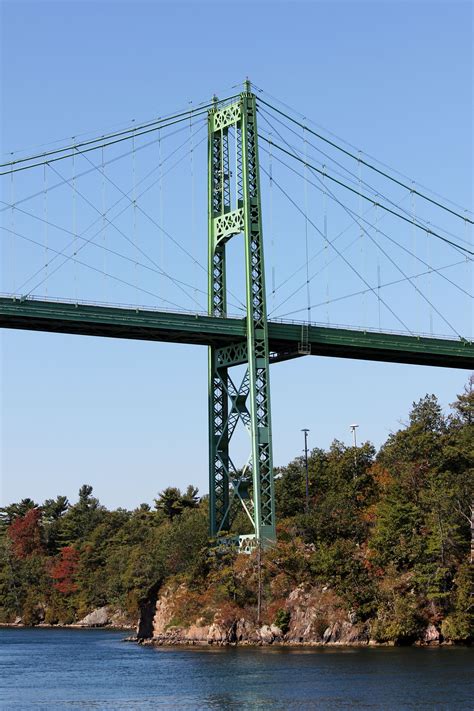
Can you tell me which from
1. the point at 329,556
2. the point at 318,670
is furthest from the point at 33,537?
the point at 318,670

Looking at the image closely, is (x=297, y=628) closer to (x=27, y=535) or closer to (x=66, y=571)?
(x=66, y=571)

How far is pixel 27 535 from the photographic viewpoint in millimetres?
169000

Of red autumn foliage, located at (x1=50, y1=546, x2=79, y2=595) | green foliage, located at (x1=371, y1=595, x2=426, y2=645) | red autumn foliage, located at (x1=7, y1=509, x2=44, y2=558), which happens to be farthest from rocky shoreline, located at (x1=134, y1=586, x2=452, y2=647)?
red autumn foliage, located at (x1=7, y1=509, x2=44, y2=558)

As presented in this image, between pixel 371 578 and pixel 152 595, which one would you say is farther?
pixel 152 595

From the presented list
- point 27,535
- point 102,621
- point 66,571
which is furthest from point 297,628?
point 27,535

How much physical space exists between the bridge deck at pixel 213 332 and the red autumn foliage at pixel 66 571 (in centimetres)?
6649

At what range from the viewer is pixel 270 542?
8312 cm

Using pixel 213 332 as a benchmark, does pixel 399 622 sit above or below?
below

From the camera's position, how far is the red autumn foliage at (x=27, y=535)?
16675 cm

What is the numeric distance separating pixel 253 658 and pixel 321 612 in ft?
31.6

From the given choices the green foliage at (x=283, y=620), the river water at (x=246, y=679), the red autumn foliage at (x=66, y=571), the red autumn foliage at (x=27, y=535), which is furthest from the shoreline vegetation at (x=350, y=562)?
the red autumn foliage at (x=27, y=535)

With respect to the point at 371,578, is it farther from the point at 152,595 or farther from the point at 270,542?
the point at 152,595

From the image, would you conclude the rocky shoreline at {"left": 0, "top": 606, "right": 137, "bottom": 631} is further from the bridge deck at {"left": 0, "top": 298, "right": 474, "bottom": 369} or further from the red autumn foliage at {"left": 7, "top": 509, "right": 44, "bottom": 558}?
the bridge deck at {"left": 0, "top": 298, "right": 474, "bottom": 369}

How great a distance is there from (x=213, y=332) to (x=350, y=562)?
16907mm
